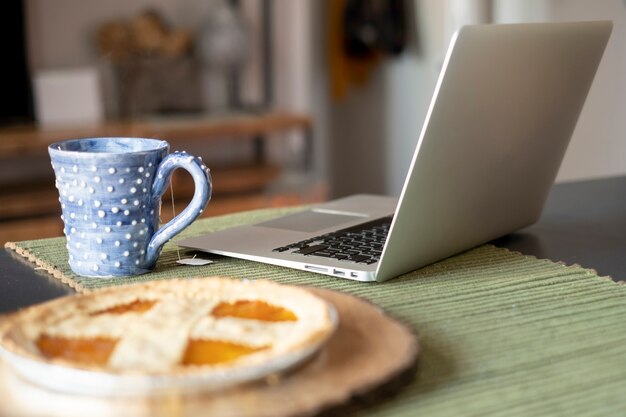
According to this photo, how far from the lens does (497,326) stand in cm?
→ 78

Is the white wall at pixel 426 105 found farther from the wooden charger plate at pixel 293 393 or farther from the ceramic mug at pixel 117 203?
the wooden charger plate at pixel 293 393

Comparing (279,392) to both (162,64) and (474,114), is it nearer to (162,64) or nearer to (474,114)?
(474,114)

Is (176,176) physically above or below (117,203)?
below

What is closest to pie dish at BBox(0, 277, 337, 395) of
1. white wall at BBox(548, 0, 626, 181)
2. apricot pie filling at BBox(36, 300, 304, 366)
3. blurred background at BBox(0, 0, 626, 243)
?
apricot pie filling at BBox(36, 300, 304, 366)

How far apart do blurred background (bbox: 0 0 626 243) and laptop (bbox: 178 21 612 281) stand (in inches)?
77.5

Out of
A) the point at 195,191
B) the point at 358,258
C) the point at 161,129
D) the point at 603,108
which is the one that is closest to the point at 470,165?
the point at 358,258

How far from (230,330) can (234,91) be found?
10.1 feet

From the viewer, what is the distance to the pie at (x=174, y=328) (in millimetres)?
621

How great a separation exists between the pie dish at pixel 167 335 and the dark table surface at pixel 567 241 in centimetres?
18

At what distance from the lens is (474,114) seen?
90 centimetres

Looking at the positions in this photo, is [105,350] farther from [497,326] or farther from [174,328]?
[497,326]

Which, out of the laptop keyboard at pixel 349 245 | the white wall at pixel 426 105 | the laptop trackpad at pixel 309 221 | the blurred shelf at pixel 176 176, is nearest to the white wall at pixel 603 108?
the white wall at pixel 426 105

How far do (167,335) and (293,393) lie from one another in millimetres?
119

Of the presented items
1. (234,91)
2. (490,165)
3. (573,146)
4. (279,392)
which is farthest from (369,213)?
(234,91)
